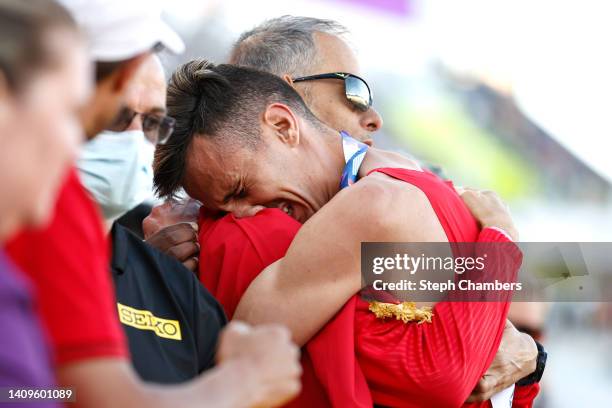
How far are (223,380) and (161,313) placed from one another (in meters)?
1.03

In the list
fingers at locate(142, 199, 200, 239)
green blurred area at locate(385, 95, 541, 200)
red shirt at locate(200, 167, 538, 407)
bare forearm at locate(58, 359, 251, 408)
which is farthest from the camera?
green blurred area at locate(385, 95, 541, 200)

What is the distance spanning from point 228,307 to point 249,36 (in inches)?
48.1

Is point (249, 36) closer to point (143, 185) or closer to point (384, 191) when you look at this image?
point (384, 191)

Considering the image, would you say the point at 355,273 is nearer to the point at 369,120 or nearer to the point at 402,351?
the point at 402,351

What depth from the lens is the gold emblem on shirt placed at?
236 centimetres

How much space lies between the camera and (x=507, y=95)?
34.4ft

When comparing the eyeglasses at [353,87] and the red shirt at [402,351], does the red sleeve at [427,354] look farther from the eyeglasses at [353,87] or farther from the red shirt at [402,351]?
the eyeglasses at [353,87]

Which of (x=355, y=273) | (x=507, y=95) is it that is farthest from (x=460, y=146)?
(x=355, y=273)

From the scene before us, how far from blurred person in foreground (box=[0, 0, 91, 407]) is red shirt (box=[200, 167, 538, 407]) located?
1.43 m

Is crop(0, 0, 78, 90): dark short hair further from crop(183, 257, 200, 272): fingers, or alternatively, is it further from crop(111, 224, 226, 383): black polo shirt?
crop(183, 257, 200, 272): fingers

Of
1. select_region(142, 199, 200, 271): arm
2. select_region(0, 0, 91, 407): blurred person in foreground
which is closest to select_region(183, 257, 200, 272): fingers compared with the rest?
select_region(142, 199, 200, 271): arm

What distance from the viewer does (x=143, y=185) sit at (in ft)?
7.38

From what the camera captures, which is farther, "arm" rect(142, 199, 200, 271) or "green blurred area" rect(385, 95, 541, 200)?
"green blurred area" rect(385, 95, 541, 200)

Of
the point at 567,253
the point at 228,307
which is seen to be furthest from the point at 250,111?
the point at 567,253
